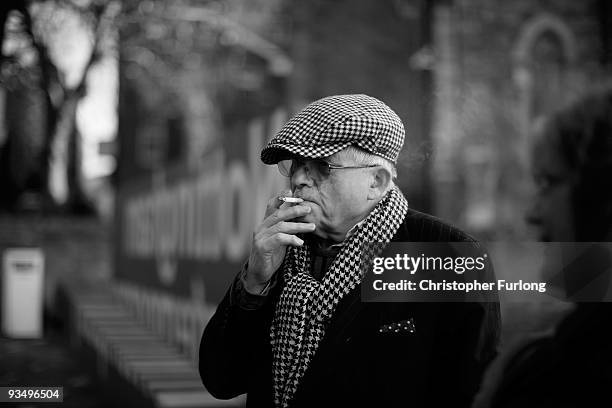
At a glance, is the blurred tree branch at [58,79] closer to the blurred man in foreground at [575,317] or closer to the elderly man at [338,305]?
the elderly man at [338,305]

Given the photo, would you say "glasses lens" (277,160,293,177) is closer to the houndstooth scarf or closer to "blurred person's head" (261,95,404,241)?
"blurred person's head" (261,95,404,241)

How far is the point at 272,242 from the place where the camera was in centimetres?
160

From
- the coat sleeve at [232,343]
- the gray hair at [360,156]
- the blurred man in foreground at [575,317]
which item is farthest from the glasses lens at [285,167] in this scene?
the blurred man in foreground at [575,317]

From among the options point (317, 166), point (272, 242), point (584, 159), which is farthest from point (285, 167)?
point (584, 159)

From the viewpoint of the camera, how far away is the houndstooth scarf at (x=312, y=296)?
5.28ft

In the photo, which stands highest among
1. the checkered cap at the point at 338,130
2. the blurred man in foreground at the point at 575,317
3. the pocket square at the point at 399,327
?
the checkered cap at the point at 338,130

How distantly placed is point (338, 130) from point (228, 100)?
454cm

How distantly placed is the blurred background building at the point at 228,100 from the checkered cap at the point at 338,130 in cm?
65

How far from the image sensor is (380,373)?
159cm

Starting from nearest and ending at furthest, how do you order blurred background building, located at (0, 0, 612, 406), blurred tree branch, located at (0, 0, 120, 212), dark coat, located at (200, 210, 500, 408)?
dark coat, located at (200, 210, 500, 408) < blurred background building, located at (0, 0, 612, 406) < blurred tree branch, located at (0, 0, 120, 212)

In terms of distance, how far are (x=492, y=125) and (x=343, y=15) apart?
826 millimetres

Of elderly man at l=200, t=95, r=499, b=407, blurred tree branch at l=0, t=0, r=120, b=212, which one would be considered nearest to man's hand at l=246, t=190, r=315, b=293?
elderly man at l=200, t=95, r=499, b=407

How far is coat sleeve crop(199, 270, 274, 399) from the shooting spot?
5.52ft

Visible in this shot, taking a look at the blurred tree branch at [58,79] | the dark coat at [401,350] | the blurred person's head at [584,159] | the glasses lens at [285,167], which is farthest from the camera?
the blurred tree branch at [58,79]
